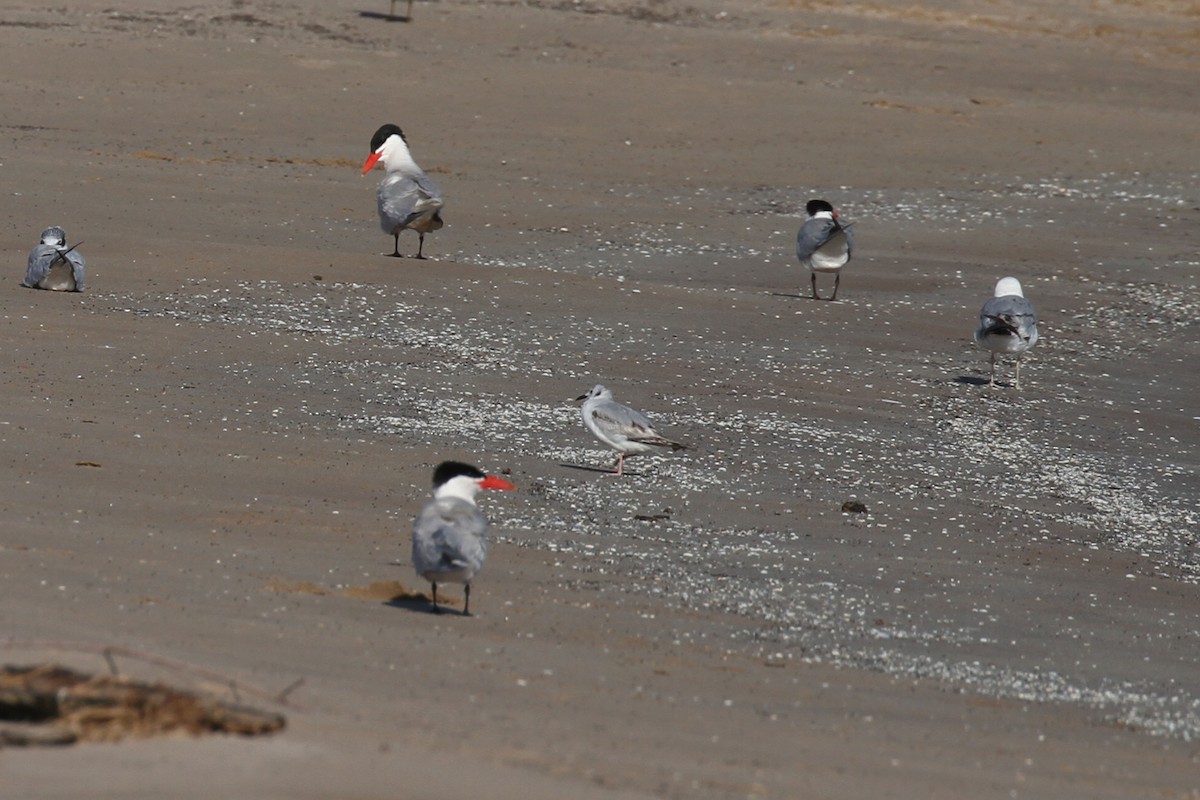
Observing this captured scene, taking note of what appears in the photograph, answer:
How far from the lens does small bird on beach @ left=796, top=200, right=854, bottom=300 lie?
531 inches

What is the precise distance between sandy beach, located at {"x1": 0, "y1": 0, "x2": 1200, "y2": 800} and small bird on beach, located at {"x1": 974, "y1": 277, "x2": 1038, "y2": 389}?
0.29 m

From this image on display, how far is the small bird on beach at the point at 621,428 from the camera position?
8.83 metres

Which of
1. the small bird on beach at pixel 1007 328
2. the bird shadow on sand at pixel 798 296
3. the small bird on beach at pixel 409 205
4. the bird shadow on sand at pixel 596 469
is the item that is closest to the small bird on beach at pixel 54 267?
the small bird on beach at pixel 409 205

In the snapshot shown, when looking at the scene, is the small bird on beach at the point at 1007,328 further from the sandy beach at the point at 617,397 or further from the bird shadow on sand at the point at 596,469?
the bird shadow on sand at the point at 596,469

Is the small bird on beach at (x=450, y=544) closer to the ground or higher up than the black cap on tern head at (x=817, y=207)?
closer to the ground

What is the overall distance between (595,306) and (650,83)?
27.3 ft

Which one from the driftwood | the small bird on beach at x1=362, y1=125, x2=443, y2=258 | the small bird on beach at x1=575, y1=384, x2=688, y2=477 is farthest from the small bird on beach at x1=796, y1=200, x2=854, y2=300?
the driftwood

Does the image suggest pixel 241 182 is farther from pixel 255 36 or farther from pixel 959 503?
pixel 959 503

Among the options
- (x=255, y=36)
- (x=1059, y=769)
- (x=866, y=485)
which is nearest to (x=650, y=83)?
(x=255, y=36)

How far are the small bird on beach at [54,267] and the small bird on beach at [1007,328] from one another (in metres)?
5.86

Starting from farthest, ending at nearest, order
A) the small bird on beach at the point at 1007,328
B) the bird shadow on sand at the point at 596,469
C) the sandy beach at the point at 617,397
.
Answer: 1. the small bird on beach at the point at 1007,328
2. the bird shadow on sand at the point at 596,469
3. the sandy beach at the point at 617,397

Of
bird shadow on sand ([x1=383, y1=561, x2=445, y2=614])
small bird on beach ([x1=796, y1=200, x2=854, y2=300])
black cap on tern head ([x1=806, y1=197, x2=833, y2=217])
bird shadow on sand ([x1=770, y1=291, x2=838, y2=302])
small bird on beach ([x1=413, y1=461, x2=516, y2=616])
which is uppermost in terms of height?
black cap on tern head ([x1=806, y1=197, x2=833, y2=217])

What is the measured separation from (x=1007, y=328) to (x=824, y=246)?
7.67 feet

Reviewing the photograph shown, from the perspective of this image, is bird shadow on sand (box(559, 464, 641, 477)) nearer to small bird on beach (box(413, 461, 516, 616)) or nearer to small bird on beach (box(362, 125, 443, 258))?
small bird on beach (box(413, 461, 516, 616))
